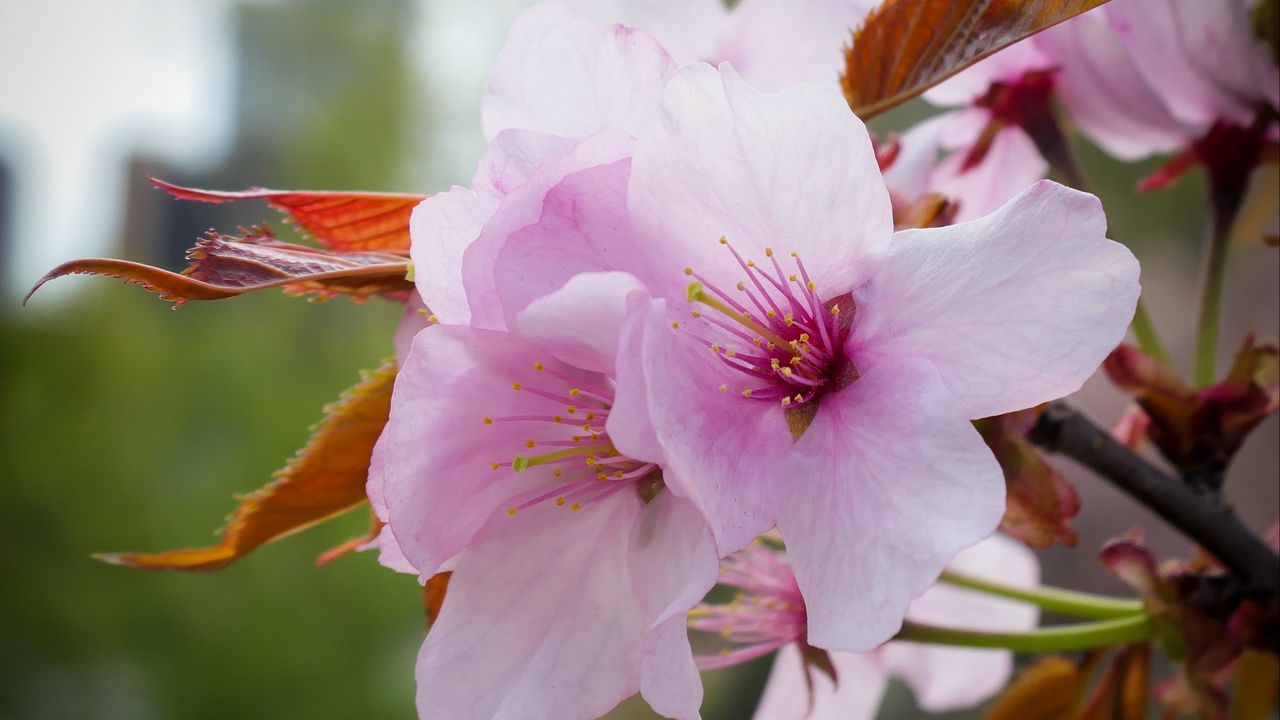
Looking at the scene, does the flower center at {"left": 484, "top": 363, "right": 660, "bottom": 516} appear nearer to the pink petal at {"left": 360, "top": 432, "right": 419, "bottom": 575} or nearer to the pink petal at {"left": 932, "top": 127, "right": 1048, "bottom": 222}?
the pink petal at {"left": 360, "top": 432, "right": 419, "bottom": 575}

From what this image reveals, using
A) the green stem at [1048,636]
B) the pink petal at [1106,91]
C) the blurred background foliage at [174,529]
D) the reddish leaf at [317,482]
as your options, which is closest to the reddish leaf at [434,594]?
the reddish leaf at [317,482]

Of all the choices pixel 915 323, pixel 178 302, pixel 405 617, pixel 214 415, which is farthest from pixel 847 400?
pixel 214 415

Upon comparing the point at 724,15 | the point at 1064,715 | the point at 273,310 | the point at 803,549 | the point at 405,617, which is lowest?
the point at 405,617

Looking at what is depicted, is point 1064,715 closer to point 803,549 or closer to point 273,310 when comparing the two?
point 803,549

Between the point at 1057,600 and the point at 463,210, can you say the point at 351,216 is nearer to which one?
the point at 463,210

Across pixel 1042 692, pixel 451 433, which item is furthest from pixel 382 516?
pixel 1042 692

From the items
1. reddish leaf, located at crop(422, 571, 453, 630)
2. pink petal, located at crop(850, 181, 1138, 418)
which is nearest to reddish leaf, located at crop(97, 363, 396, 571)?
reddish leaf, located at crop(422, 571, 453, 630)
